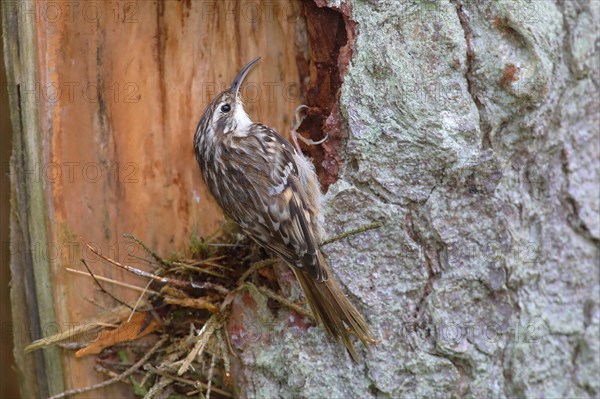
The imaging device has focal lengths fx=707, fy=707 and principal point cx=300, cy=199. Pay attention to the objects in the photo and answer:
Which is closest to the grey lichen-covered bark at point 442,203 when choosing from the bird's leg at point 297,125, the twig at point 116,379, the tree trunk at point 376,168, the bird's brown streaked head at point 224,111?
the tree trunk at point 376,168

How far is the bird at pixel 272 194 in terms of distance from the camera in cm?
237

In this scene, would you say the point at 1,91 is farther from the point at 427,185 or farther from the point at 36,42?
the point at 427,185

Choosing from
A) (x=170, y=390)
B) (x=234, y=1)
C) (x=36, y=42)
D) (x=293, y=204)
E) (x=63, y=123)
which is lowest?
(x=170, y=390)

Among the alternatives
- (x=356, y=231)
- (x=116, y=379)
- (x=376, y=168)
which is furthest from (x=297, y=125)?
(x=116, y=379)

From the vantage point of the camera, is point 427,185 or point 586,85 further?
point 586,85

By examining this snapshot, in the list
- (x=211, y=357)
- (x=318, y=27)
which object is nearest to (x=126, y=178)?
(x=211, y=357)

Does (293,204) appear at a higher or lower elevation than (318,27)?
lower

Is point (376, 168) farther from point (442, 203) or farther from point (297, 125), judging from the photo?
point (297, 125)

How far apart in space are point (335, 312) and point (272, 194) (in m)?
0.53

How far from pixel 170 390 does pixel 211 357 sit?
199mm

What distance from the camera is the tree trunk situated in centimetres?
234

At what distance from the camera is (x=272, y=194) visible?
263cm

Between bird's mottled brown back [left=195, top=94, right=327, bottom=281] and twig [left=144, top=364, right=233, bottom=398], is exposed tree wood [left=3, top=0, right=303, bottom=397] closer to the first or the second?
bird's mottled brown back [left=195, top=94, right=327, bottom=281]

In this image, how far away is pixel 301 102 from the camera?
103 inches
